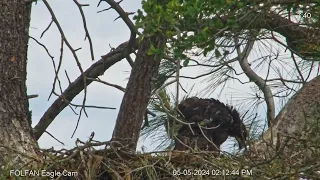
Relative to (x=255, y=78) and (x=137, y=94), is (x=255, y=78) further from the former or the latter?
(x=137, y=94)

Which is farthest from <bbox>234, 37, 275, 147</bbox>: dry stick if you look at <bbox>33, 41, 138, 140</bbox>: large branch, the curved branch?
<bbox>33, 41, 138, 140</bbox>: large branch

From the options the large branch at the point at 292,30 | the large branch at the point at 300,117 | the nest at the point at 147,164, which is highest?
the large branch at the point at 292,30

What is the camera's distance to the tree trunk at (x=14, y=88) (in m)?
3.27

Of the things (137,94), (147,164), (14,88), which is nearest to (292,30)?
(137,94)

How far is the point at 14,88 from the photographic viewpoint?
3383 mm

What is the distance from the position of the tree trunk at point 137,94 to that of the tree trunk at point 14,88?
504 mm

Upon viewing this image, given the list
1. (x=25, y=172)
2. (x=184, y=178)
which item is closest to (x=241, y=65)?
(x=184, y=178)

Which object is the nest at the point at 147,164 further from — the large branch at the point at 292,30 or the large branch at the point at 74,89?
the large branch at the point at 74,89

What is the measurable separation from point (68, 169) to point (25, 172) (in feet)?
0.62

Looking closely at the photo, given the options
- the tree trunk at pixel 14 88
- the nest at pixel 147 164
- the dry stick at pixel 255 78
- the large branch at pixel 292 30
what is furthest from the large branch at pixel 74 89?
the nest at pixel 147 164

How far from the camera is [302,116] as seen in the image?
3553mm

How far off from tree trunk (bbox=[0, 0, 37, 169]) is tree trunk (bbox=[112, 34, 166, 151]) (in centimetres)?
50

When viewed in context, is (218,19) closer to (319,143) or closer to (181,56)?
(181,56)

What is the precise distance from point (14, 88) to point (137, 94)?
66 centimetres
